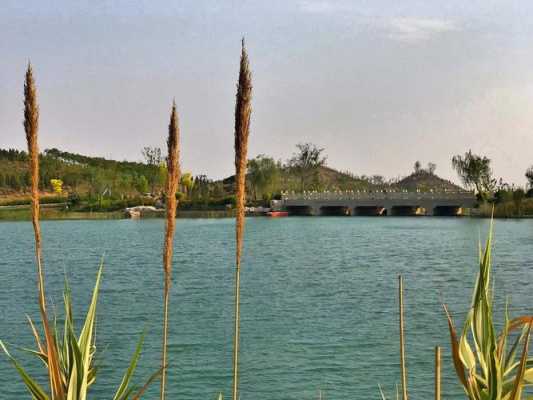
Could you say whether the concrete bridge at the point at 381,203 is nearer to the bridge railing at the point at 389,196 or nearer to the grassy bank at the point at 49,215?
the bridge railing at the point at 389,196

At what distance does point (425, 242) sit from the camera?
39094 mm

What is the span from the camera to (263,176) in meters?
→ 87.9

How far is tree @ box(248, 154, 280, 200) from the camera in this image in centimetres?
8794

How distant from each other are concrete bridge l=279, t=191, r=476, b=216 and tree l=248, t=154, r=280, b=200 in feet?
22.7

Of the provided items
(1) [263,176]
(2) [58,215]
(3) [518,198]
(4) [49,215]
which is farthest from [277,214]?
(3) [518,198]

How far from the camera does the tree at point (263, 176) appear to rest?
289 ft

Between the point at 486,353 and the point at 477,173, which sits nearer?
the point at 486,353

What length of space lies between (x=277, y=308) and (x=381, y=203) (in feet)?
189

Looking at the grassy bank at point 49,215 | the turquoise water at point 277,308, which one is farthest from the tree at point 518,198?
the grassy bank at point 49,215

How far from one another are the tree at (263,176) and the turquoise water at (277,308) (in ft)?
163

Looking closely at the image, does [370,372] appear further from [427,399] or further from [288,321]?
[288,321]

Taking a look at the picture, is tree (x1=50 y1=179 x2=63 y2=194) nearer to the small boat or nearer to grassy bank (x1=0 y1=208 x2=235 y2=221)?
grassy bank (x1=0 y1=208 x2=235 y2=221)

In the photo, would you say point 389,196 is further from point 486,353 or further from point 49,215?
point 486,353

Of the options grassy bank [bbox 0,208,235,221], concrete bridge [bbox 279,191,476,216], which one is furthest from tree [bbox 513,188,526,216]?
grassy bank [bbox 0,208,235,221]
